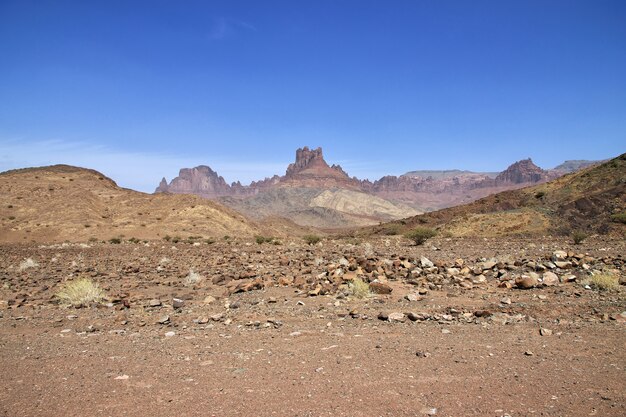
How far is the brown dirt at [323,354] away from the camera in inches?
181

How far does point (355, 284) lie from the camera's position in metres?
10.1

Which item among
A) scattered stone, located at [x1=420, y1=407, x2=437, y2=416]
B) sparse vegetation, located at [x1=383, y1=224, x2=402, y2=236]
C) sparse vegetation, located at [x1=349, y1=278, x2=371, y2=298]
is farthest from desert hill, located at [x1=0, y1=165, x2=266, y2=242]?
scattered stone, located at [x1=420, y1=407, x2=437, y2=416]

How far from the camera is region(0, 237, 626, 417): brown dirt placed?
4.60 meters

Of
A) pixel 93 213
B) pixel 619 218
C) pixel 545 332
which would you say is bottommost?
pixel 545 332

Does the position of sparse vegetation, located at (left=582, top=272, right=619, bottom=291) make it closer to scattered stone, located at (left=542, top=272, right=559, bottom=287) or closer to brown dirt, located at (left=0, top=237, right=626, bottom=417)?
brown dirt, located at (left=0, top=237, right=626, bottom=417)

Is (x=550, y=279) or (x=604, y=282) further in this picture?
(x=550, y=279)

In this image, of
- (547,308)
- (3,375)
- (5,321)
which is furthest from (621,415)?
(5,321)

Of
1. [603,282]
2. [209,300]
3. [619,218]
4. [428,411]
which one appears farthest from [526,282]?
[619,218]

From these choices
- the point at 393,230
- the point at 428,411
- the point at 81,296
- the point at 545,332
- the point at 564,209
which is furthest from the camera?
the point at 393,230

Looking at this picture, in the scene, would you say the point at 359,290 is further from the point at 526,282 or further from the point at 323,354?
the point at 526,282

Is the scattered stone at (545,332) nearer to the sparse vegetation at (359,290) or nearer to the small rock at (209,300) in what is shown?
the sparse vegetation at (359,290)

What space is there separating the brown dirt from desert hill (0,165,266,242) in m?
→ 34.3

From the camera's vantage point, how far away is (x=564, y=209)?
3491 centimetres

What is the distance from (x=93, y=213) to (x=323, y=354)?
49705 mm
